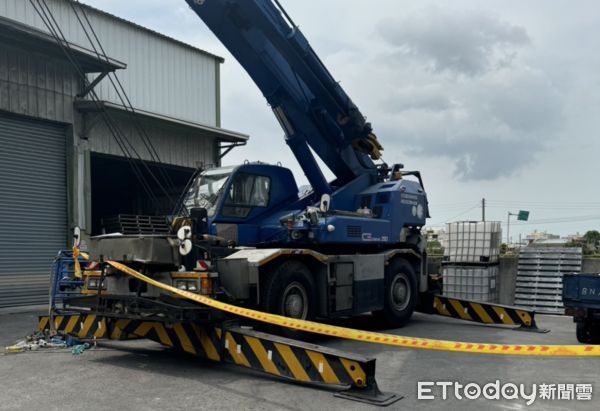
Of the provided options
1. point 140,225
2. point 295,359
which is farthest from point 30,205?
point 295,359

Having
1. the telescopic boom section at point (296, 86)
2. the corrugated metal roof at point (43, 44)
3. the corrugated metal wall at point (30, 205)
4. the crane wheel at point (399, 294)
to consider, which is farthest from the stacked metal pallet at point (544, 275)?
the corrugated metal wall at point (30, 205)

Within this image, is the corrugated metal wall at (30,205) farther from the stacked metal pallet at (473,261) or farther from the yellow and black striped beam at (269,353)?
the stacked metal pallet at (473,261)

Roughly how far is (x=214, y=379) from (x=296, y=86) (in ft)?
18.9

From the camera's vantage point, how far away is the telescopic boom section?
9.86m

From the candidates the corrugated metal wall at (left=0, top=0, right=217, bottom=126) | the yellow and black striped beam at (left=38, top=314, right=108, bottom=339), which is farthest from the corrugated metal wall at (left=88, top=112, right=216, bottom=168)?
the yellow and black striped beam at (left=38, top=314, right=108, bottom=339)

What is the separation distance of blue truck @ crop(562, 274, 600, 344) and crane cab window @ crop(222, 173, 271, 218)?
17.3ft

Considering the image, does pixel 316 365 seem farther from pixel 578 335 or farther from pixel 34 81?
pixel 34 81

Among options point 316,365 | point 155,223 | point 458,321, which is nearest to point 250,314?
point 316,365

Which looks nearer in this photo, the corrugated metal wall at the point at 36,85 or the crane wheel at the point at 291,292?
the crane wheel at the point at 291,292

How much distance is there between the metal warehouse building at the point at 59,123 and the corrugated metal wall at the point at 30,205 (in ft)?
0.08

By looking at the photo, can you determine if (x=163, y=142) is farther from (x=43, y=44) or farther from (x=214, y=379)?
(x=214, y=379)

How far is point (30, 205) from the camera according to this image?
15.0 m

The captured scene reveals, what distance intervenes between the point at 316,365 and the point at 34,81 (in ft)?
40.0

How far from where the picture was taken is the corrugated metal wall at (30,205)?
14.5m
